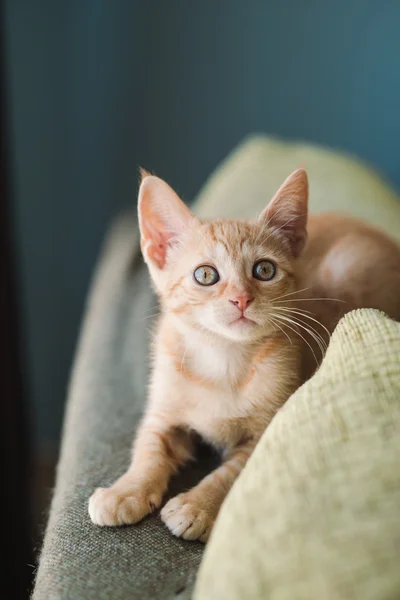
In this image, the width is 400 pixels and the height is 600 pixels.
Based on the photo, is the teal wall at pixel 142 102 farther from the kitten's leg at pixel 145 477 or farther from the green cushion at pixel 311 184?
the kitten's leg at pixel 145 477

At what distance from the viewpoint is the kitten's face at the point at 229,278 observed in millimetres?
879

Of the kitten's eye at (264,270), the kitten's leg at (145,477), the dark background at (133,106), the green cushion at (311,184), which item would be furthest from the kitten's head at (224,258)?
the dark background at (133,106)

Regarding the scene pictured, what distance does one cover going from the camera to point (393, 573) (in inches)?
20.6

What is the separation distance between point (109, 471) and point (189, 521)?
219 millimetres

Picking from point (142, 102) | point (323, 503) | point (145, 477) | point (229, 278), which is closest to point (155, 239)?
point (229, 278)

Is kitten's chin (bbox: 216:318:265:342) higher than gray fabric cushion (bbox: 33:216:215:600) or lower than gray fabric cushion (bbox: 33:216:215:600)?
higher

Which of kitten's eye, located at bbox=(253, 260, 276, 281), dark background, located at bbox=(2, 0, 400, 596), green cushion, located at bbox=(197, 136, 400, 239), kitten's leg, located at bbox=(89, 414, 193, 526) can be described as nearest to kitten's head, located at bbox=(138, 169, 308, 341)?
kitten's eye, located at bbox=(253, 260, 276, 281)

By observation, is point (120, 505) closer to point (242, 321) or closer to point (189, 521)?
point (189, 521)

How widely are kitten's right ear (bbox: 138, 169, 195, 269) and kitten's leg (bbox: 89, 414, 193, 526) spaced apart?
0.86 feet

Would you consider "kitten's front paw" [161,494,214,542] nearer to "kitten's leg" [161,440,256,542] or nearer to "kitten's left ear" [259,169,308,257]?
"kitten's leg" [161,440,256,542]

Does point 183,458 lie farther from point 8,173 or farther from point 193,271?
point 8,173

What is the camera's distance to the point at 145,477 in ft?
2.83

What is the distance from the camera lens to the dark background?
81.1 inches

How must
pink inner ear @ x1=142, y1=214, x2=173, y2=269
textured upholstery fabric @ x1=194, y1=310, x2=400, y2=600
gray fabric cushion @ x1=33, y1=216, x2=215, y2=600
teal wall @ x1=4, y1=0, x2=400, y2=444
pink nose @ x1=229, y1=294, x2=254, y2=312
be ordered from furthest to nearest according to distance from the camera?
teal wall @ x1=4, y1=0, x2=400, y2=444 < pink inner ear @ x1=142, y1=214, x2=173, y2=269 < pink nose @ x1=229, y1=294, x2=254, y2=312 < gray fabric cushion @ x1=33, y1=216, x2=215, y2=600 < textured upholstery fabric @ x1=194, y1=310, x2=400, y2=600
